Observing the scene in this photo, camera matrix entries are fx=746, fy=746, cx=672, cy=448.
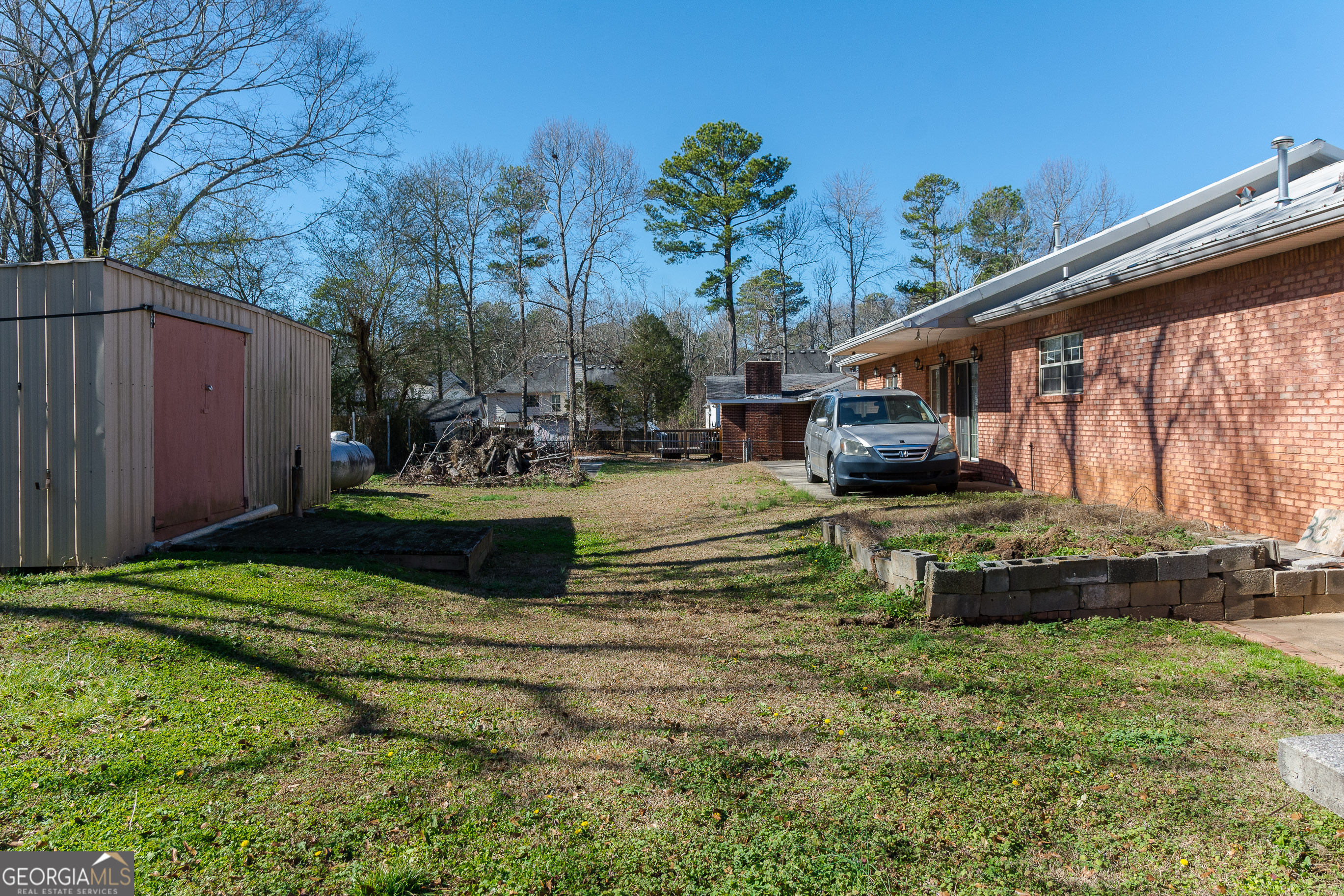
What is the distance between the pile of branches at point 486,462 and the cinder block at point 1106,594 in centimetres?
1481

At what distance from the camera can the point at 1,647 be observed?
4.26 m

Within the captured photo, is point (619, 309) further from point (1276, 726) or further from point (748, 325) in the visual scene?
point (1276, 726)

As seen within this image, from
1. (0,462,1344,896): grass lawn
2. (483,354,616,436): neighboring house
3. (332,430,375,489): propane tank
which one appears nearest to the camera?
(0,462,1344,896): grass lawn

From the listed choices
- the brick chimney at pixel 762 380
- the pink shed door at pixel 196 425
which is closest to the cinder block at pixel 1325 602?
the pink shed door at pixel 196 425

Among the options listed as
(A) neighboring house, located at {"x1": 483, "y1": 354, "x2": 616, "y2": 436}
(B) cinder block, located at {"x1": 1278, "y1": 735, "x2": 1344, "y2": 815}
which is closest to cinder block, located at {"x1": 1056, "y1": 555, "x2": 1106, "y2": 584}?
(B) cinder block, located at {"x1": 1278, "y1": 735, "x2": 1344, "y2": 815}

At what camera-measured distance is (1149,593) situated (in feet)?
17.7

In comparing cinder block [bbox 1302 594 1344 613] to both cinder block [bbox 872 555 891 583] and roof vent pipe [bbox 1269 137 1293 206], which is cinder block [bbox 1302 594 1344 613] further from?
roof vent pipe [bbox 1269 137 1293 206]

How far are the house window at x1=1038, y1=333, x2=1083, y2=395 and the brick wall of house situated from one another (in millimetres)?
154

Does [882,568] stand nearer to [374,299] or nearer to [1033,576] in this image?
[1033,576]

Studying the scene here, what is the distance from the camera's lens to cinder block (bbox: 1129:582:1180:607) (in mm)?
5379

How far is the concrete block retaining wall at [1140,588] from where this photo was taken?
17.6ft

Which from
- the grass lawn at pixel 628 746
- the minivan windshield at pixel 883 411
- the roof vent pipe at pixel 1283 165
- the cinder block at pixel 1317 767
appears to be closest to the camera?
the grass lawn at pixel 628 746

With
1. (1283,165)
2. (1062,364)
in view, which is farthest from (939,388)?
(1283,165)

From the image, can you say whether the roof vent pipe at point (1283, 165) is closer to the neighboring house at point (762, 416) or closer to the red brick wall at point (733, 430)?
the neighboring house at point (762, 416)
